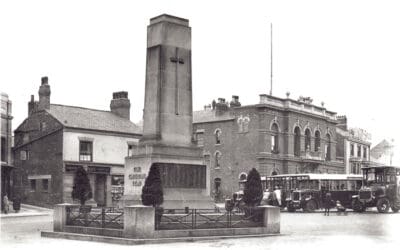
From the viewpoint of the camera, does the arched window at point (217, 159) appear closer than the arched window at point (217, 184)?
No

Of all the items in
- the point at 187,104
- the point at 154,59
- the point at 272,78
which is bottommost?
the point at 187,104

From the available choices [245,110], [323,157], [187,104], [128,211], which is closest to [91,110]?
[245,110]

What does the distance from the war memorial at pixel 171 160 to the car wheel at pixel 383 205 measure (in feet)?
67.1

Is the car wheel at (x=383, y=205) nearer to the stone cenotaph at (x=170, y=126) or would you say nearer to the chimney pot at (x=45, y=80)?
the stone cenotaph at (x=170, y=126)

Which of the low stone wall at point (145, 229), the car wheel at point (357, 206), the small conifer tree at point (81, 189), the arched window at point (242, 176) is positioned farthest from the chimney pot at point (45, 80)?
the low stone wall at point (145, 229)

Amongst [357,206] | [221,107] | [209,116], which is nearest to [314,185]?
[357,206]

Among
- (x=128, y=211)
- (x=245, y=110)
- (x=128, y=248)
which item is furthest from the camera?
(x=245, y=110)

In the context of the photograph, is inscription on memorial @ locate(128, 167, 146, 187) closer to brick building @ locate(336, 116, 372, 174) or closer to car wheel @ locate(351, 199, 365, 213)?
car wheel @ locate(351, 199, 365, 213)

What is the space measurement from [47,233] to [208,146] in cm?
4492

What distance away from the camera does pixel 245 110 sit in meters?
60.3

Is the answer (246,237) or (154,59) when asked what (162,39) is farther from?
(246,237)

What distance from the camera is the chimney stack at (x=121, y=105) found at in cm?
5294

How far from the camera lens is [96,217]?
59.7 ft

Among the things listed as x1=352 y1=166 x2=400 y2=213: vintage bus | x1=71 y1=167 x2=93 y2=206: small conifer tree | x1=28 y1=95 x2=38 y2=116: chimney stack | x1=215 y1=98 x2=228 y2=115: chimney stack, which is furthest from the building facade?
x1=215 y1=98 x2=228 y2=115: chimney stack
